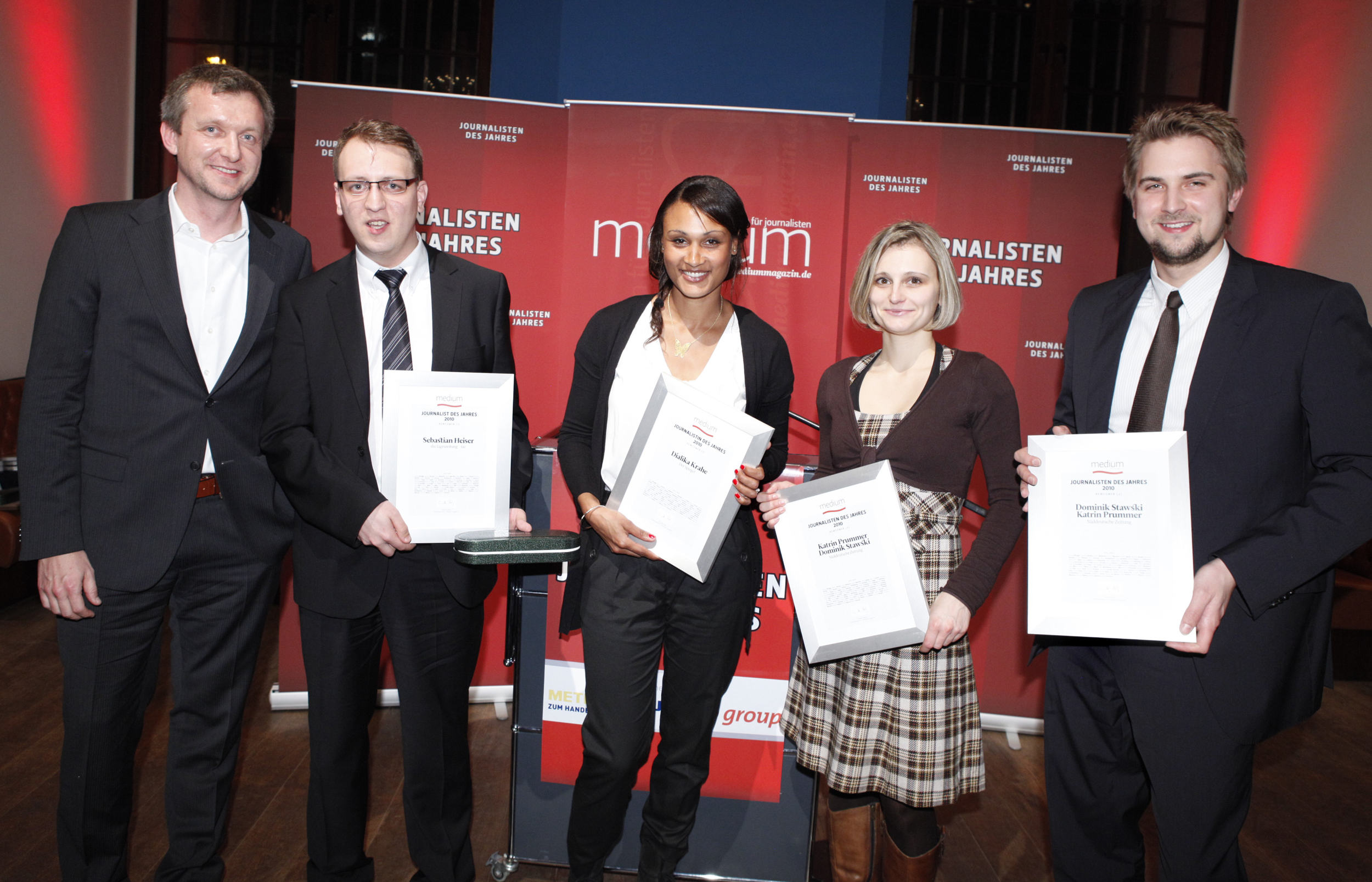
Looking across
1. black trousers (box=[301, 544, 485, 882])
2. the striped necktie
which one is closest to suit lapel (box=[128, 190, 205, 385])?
the striped necktie

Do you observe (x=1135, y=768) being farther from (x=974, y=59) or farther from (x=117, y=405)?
(x=974, y=59)

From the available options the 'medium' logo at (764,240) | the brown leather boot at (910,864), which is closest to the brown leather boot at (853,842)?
the brown leather boot at (910,864)

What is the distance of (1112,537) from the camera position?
5.54ft

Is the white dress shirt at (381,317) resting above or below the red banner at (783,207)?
below

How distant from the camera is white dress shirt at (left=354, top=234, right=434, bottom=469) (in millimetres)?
2041

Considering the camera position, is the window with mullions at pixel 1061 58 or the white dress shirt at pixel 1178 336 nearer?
the white dress shirt at pixel 1178 336

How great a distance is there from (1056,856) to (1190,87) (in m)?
6.07

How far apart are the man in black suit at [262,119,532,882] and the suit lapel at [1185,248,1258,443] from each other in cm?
155

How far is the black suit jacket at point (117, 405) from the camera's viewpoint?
1.97 m

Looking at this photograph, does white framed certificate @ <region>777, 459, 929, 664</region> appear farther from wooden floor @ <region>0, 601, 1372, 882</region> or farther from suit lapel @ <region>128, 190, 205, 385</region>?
suit lapel @ <region>128, 190, 205, 385</region>

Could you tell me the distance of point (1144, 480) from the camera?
1655 mm

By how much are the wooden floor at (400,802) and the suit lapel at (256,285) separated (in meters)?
1.61

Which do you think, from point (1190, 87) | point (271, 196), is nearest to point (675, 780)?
point (271, 196)

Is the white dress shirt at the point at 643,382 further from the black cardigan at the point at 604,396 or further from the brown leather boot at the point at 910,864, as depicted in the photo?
the brown leather boot at the point at 910,864
